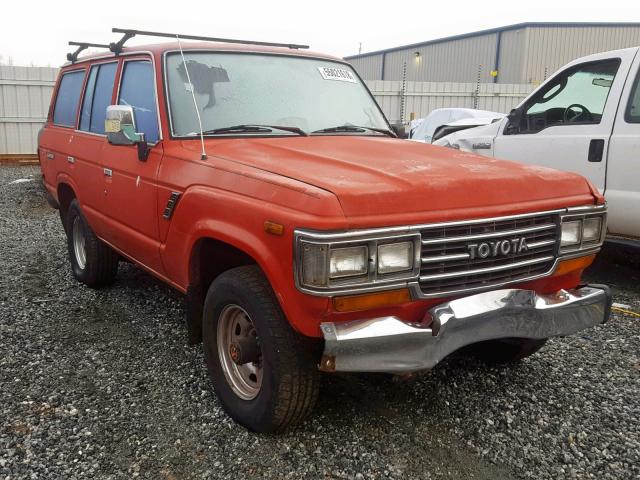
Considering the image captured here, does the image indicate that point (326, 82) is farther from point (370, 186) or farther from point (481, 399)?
point (481, 399)

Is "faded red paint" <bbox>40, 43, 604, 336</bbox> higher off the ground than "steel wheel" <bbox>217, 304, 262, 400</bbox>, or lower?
higher

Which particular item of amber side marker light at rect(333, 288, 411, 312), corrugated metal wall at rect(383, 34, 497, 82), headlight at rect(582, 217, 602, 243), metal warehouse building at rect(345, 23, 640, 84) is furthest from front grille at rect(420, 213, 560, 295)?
corrugated metal wall at rect(383, 34, 497, 82)

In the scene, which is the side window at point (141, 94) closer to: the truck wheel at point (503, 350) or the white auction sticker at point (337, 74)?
the white auction sticker at point (337, 74)

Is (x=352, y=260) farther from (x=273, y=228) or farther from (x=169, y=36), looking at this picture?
(x=169, y=36)

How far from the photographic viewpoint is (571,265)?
297cm

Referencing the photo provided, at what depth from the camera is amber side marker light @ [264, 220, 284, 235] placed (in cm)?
237

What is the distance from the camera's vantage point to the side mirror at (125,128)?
3.48 m

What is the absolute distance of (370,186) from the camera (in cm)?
245

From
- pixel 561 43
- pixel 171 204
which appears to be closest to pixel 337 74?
pixel 171 204

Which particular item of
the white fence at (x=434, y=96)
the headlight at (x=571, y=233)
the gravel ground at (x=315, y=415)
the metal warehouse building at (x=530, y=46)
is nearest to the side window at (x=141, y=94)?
the gravel ground at (x=315, y=415)

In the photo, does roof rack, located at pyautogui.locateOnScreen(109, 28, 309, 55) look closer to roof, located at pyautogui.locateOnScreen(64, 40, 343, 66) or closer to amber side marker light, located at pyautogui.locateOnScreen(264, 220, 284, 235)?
roof, located at pyautogui.locateOnScreen(64, 40, 343, 66)

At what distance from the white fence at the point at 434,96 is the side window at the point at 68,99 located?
11.8 metres

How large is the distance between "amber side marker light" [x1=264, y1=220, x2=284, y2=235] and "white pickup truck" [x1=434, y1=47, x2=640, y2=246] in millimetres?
3603

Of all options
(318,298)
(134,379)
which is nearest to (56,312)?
(134,379)
